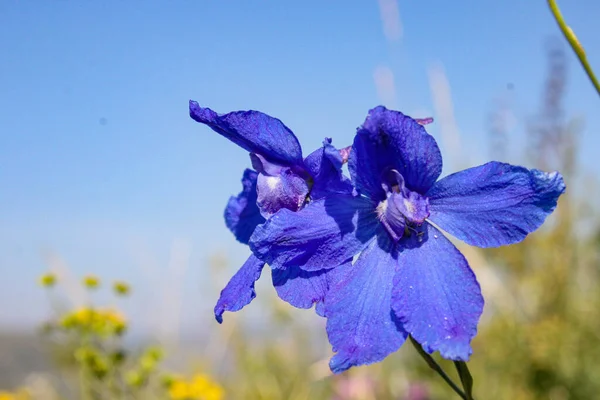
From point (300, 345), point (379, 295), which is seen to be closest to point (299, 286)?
point (379, 295)

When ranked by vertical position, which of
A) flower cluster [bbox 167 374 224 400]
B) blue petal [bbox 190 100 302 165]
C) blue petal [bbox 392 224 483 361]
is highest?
blue petal [bbox 190 100 302 165]

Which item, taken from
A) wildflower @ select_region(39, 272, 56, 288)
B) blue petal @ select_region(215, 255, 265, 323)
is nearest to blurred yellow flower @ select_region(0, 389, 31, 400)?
wildflower @ select_region(39, 272, 56, 288)

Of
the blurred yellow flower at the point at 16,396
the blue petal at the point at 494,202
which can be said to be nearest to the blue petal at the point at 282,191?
the blue petal at the point at 494,202

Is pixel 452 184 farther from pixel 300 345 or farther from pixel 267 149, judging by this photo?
pixel 300 345

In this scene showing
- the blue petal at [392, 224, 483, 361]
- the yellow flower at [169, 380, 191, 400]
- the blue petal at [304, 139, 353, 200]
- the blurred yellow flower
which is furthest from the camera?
the blurred yellow flower

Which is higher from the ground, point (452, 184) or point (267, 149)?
point (267, 149)

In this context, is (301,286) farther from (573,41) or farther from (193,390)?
(193,390)

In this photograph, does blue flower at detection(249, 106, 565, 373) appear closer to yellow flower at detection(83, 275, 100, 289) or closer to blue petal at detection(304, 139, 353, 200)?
blue petal at detection(304, 139, 353, 200)

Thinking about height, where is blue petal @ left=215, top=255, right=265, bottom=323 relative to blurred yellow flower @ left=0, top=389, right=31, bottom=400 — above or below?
above
